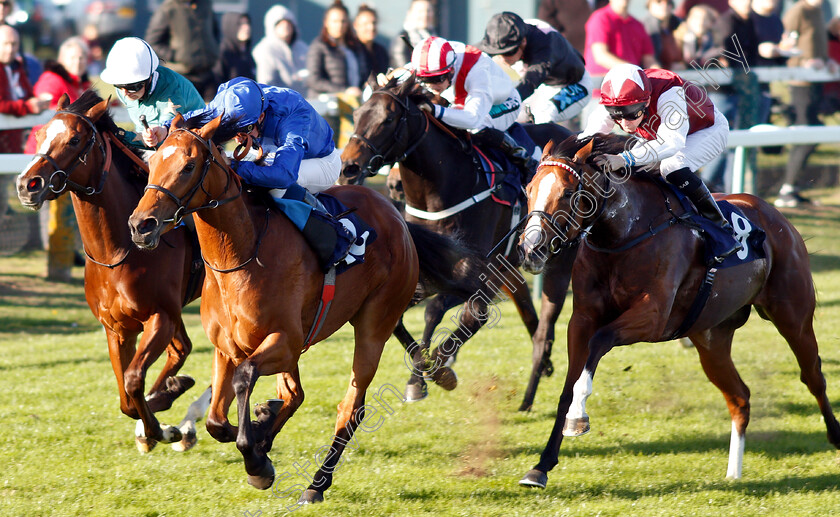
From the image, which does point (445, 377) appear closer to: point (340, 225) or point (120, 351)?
point (340, 225)

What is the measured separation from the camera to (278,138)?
4410 mm

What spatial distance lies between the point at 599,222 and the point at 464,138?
72.6 inches

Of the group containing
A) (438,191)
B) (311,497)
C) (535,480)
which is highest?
(438,191)

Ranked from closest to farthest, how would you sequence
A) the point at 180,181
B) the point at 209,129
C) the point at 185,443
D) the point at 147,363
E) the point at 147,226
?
the point at 147,226 < the point at 180,181 < the point at 209,129 < the point at 147,363 < the point at 185,443

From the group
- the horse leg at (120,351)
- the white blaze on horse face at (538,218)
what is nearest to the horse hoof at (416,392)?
the horse leg at (120,351)

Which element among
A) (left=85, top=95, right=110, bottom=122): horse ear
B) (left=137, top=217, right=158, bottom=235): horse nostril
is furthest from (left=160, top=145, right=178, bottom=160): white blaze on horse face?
(left=85, top=95, right=110, bottom=122): horse ear

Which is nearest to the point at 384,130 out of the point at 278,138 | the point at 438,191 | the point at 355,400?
the point at 438,191

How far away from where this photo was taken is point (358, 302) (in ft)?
15.1

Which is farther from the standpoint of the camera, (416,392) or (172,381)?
(416,392)

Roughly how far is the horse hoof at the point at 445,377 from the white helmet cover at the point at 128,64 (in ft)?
6.70

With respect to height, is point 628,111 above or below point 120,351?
above

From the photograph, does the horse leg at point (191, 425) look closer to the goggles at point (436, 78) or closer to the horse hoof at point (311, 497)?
the horse hoof at point (311, 497)

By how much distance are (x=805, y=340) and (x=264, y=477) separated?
2.65m

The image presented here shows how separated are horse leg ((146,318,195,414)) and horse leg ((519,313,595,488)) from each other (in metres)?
1.73
